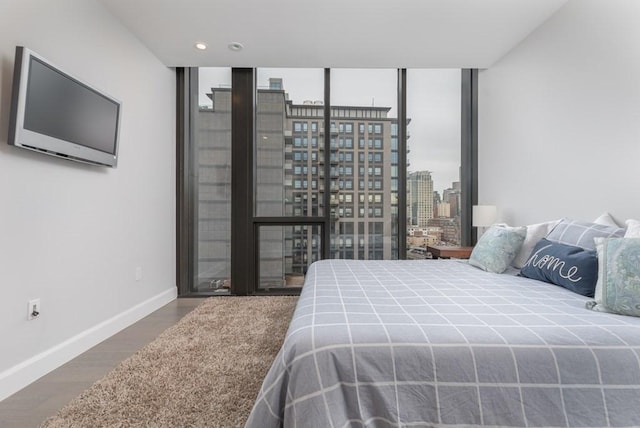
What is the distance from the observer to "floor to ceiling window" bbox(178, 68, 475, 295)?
355 cm

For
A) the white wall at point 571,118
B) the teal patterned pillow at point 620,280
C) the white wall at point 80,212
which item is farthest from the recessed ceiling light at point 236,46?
the teal patterned pillow at point 620,280

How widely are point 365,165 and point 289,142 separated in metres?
0.97

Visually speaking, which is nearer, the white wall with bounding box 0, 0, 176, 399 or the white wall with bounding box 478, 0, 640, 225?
the white wall with bounding box 0, 0, 176, 399

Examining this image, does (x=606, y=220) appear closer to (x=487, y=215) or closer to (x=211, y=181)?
(x=487, y=215)

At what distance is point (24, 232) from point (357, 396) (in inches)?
78.6

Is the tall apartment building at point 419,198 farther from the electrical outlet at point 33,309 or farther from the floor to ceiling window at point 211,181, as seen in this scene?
the electrical outlet at point 33,309

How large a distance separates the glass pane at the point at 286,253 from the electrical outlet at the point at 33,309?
2.07 meters

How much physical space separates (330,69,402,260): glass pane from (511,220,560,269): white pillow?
157 centimetres

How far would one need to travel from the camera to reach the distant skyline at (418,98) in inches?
142

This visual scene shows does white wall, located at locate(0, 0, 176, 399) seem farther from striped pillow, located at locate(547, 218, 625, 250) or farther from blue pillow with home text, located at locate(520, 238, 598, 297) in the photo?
striped pillow, located at locate(547, 218, 625, 250)

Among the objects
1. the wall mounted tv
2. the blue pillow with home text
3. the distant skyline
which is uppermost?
the distant skyline

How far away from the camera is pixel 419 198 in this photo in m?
3.66

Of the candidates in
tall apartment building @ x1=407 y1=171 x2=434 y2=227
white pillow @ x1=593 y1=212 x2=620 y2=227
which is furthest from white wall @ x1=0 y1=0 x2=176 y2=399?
white pillow @ x1=593 y1=212 x2=620 y2=227

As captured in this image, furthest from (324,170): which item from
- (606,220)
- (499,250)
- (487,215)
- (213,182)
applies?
(606,220)
